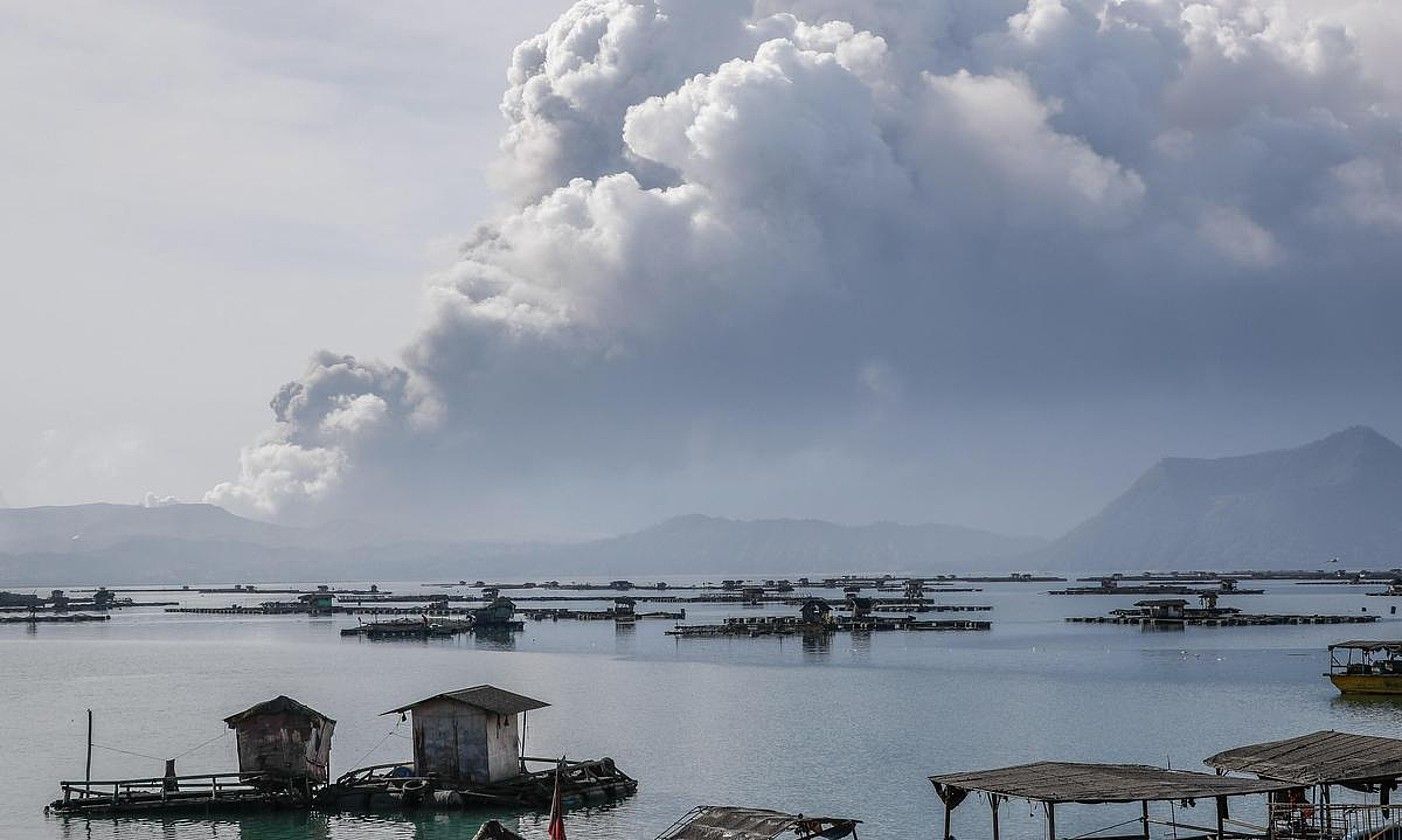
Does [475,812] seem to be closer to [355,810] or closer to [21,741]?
[355,810]

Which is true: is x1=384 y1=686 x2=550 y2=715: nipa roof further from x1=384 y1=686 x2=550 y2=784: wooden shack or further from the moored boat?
the moored boat

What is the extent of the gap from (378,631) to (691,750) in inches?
3454

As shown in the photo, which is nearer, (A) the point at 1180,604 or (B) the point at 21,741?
(B) the point at 21,741

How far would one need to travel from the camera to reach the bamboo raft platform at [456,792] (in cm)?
4716

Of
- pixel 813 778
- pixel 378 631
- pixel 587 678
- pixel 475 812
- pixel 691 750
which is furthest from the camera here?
pixel 378 631

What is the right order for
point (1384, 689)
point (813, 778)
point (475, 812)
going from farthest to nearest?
point (1384, 689) < point (813, 778) < point (475, 812)

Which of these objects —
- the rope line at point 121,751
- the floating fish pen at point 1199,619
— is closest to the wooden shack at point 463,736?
the rope line at point 121,751

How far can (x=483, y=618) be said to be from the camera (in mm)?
144625

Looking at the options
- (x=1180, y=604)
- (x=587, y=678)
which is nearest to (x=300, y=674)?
(x=587, y=678)

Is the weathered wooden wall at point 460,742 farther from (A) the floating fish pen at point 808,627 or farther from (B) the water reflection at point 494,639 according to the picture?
(A) the floating fish pen at point 808,627

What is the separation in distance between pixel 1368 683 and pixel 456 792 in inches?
2059

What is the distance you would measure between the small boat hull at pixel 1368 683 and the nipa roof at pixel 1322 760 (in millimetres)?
41883

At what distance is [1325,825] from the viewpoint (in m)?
35.3

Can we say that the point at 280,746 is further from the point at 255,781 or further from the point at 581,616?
the point at 581,616
